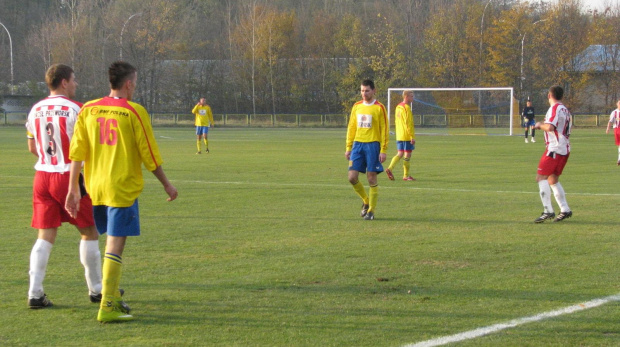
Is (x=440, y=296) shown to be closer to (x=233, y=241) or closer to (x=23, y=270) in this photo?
(x=233, y=241)

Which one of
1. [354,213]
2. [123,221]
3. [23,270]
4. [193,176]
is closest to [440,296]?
[123,221]

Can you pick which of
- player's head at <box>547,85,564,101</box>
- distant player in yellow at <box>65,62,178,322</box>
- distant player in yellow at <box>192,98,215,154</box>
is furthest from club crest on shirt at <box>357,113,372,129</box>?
distant player in yellow at <box>192,98,215,154</box>

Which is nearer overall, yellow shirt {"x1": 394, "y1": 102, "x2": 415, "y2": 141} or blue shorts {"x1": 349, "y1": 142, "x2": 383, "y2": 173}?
blue shorts {"x1": 349, "y1": 142, "x2": 383, "y2": 173}

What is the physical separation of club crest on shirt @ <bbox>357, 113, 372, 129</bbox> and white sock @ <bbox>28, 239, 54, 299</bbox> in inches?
228

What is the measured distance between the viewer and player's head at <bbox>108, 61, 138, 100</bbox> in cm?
512

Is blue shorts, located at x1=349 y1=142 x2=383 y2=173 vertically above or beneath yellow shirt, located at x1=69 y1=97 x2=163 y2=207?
beneath

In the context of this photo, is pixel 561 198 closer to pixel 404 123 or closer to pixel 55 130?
pixel 404 123

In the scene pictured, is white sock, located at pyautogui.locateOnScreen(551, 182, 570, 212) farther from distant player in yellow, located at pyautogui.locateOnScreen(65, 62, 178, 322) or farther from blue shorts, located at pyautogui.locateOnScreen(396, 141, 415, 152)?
distant player in yellow, located at pyautogui.locateOnScreen(65, 62, 178, 322)

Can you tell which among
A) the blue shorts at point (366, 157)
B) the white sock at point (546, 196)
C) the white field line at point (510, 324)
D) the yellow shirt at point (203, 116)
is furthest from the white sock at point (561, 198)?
the yellow shirt at point (203, 116)

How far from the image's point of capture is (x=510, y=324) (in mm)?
5090

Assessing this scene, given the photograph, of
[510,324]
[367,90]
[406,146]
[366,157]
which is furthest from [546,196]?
[406,146]

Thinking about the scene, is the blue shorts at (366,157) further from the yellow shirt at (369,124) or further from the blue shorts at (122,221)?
the blue shorts at (122,221)

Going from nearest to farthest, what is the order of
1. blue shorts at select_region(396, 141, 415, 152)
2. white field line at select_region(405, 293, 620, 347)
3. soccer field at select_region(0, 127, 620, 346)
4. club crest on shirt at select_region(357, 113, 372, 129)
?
white field line at select_region(405, 293, 620, 347) → soccer field at select_region(0, 127, 620, 346) → club crest on shirt at select_region(357, 113, 372, 129) → blue shorts at select_region(396, 141, 415, 152)

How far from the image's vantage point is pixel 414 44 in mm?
69500
